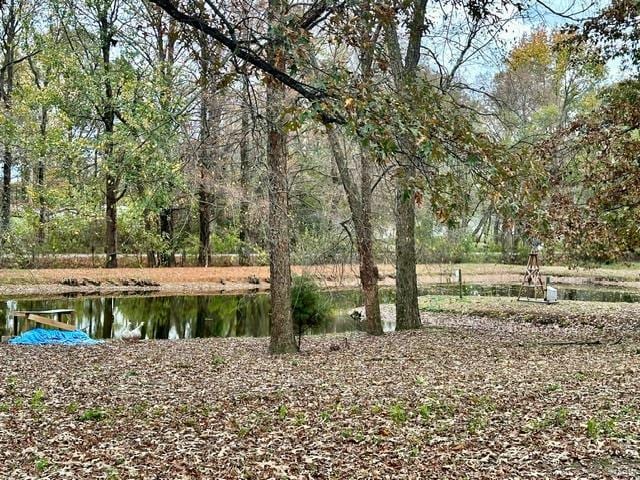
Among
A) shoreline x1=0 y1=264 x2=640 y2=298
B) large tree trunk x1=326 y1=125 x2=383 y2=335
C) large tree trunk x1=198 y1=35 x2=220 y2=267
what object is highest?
large tree trunk x1=198 y1=35 x2=220 y2=267

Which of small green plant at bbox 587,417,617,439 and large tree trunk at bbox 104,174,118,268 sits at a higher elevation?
large tree trunk at bbox 104,174,118,268

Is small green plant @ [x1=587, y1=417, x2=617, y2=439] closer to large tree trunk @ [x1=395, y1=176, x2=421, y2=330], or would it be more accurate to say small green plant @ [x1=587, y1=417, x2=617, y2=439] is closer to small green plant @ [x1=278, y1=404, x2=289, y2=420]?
small green plant @ [x1=278, y1=404, x2=289, y2=420]

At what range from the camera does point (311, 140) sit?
50.1 ft

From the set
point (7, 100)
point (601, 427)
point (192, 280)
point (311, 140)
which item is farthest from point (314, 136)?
point (192, 280)

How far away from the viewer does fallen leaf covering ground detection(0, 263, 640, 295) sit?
80.4ft

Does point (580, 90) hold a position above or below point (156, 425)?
above

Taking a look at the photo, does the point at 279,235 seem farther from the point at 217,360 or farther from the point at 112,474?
the point at 112,474

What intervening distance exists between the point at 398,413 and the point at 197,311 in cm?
1549

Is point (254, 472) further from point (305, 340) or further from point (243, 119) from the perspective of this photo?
point (305, 340)

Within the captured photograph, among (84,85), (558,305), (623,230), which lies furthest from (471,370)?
(84,85)

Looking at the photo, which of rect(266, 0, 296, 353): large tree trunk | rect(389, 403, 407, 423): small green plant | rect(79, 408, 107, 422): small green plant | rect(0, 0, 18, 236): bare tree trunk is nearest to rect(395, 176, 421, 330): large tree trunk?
rect(266, 0, 296, 353): large tree trunk

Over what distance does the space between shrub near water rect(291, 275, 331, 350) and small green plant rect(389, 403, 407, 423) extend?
7.62m

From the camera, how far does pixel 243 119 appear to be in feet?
33.9

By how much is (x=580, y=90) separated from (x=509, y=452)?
33558 millimetres
